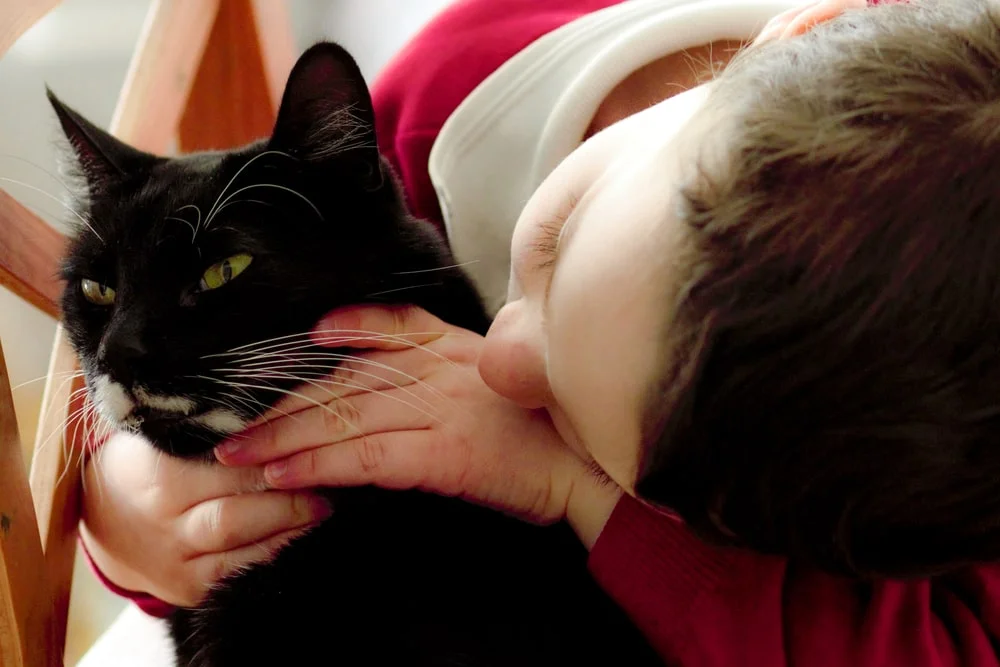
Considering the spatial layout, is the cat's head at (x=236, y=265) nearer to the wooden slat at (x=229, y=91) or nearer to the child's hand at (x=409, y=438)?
the child's hand at (x=409, y=438)

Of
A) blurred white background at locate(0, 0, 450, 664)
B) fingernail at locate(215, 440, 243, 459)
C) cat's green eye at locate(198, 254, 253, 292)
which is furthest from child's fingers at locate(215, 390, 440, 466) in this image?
blurred white background at locate(0, 0, 450, 664)

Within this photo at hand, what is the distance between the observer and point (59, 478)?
806 mm

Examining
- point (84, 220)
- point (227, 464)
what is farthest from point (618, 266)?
point (84, 220)

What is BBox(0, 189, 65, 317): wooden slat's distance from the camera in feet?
2.64

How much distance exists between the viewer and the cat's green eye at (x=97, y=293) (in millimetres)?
716

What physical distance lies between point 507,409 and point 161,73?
0.78 metres

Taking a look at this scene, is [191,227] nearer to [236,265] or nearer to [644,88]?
[236,265]

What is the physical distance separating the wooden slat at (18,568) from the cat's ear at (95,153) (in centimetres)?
23

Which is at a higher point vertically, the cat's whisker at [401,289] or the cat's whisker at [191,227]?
the cat's whisker at [191,227]

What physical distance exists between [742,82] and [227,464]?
0.53 meters

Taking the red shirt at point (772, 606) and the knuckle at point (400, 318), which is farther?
the knuckle at point (400, 318)

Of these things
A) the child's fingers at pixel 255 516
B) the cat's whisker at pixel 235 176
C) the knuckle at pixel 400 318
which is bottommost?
the child's fingers at pixel 255 516

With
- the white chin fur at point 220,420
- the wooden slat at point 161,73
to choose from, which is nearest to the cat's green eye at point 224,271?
the white chin fur at point 220,420

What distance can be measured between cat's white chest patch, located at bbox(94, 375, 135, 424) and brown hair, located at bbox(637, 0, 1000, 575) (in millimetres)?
446
